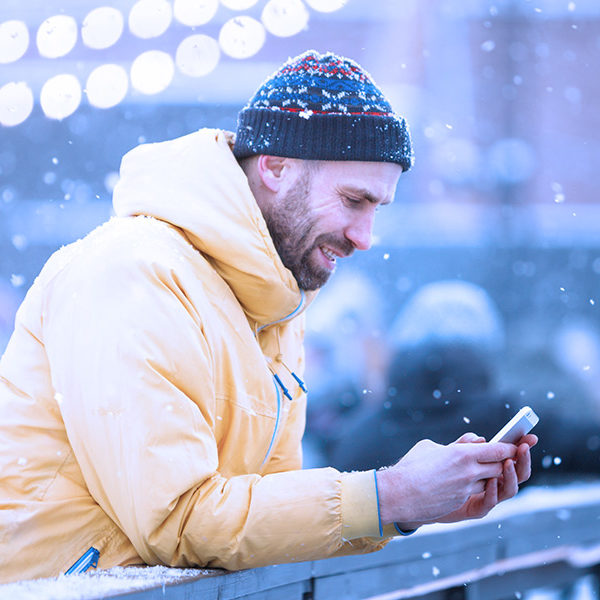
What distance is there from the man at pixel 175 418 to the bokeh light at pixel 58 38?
6710 millimetres

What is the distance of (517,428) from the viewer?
72.2 inches

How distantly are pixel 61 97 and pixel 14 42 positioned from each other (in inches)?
28.2

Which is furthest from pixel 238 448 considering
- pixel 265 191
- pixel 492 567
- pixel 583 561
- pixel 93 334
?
pixel 583 561

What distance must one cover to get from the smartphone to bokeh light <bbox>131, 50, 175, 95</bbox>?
6.75m

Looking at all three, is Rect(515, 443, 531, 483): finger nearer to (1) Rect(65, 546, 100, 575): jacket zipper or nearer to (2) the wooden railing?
(2) the wooden railing

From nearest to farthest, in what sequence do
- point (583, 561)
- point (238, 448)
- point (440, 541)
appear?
point (238, 448) → point (440, 541) → point (583, 561)

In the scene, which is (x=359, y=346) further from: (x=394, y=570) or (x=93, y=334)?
(x=93, y=334)

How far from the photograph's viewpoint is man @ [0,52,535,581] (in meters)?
1.55

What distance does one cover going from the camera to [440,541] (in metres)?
2.59

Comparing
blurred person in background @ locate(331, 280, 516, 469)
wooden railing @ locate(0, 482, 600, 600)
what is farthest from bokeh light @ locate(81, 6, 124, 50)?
wooden railing @ locate(0, 482, 600, 600)

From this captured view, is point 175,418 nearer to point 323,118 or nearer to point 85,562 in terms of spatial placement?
point 85,562

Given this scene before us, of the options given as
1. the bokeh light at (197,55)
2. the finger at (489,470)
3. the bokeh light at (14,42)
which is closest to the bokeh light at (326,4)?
the bokeh light at (197,55)

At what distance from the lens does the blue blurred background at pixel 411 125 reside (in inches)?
297

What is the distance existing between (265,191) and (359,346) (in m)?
4.61
